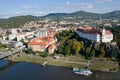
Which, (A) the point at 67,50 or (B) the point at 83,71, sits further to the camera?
(A) the point at 67,50

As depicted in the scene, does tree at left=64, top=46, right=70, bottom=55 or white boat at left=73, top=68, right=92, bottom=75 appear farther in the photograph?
tree at left=64, top=46, right=70, bottom=55

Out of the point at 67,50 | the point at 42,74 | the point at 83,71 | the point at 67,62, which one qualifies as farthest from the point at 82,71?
the point at 67,50

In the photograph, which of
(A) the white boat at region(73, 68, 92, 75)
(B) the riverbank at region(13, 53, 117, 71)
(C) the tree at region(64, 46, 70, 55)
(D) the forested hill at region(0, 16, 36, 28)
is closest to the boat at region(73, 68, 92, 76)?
(A) the white boat at region(73, 68, 92, 75)

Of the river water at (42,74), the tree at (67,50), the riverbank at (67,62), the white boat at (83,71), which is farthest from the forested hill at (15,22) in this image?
the white boat at (83,71)

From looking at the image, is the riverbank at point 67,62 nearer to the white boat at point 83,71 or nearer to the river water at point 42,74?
the river water at point 42,74

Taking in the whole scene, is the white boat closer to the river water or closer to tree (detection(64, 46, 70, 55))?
the river water

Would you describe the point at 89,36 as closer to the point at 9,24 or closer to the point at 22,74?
the point at 22,74

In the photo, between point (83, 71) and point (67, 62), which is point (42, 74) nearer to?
point (83, 71)
